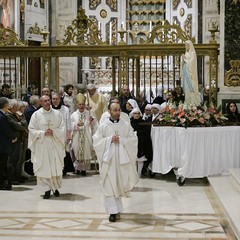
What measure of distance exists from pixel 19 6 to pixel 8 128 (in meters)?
9.38

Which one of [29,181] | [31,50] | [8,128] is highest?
[31,50]

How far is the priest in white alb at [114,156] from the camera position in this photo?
9.52 meters

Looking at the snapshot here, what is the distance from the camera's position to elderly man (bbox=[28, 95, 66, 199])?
11.4 meters

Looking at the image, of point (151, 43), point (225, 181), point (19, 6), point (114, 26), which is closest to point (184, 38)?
point (151, 43)

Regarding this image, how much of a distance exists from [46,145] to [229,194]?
3.10 m

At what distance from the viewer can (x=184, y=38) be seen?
15.2 metres

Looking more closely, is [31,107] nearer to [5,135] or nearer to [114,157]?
[5,135]

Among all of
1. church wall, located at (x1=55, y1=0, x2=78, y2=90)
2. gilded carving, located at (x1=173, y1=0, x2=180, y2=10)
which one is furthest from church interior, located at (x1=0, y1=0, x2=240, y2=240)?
gilded carving, located at (x1=173, y1=0, x2=180, y2=10)

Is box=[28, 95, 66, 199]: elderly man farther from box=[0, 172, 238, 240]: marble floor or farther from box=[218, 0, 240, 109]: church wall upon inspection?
box=[218, 0, 240, 109]: church wall

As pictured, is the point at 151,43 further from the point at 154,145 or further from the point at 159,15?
the point at 159,15

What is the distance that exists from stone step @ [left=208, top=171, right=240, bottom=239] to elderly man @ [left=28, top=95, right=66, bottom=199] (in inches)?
106

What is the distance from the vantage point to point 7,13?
19859 mm

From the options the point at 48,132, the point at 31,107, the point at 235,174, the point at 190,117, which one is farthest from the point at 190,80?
the point at 48,132

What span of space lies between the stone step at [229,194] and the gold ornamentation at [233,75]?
2855mm
